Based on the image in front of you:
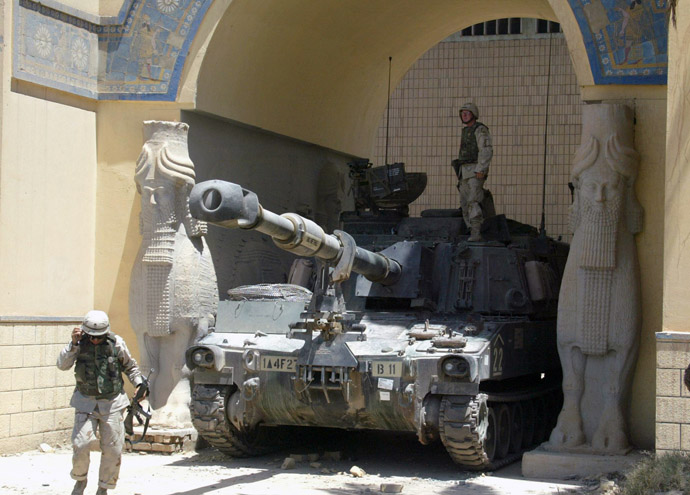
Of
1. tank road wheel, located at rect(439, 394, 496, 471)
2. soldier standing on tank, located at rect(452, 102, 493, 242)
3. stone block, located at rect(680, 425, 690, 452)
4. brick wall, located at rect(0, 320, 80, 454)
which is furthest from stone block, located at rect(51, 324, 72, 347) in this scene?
stone block, located at rect(680, 425, 690, 452)

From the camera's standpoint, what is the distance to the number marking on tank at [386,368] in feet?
35.1

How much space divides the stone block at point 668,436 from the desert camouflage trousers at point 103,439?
4.35 m

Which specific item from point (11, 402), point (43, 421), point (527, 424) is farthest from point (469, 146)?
point (11, 402)

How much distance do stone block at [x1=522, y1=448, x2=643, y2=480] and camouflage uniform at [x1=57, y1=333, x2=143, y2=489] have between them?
3.88 m

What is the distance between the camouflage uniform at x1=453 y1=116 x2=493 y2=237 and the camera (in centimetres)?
1330

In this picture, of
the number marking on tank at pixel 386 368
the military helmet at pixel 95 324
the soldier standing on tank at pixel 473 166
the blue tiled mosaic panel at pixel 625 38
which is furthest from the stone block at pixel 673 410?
the military helmet at pixel 95 324

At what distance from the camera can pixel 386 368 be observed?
10742mm

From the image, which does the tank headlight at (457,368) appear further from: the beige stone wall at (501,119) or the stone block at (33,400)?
the beige stone wall at (501,119)

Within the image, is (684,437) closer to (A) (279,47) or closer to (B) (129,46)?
(A) (279,47)

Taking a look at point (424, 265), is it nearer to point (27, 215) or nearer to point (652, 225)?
point (652, 225)

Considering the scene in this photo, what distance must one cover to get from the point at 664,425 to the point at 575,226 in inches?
91.2

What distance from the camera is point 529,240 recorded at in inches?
517

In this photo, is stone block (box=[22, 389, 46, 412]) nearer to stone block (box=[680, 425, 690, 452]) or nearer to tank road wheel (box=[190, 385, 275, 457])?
tank road wheel (box=[190, 385, 275, 457])

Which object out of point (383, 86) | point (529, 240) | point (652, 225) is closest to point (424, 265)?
point (529, 240)
